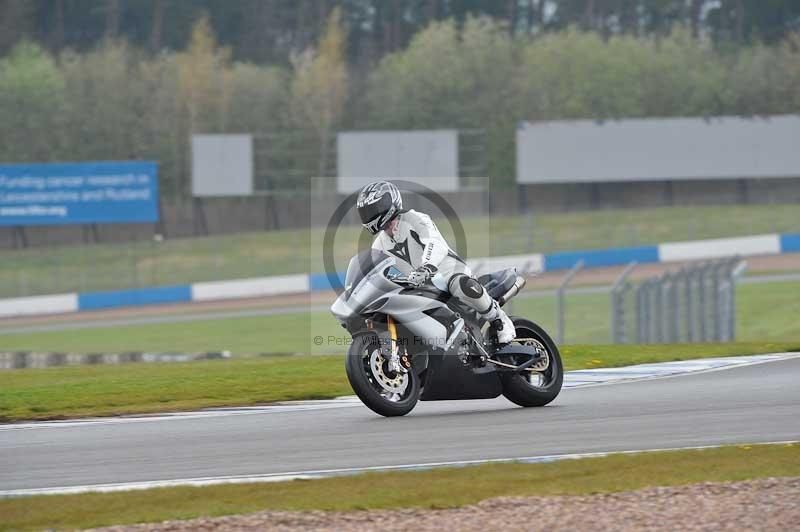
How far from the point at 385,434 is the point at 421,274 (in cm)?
124

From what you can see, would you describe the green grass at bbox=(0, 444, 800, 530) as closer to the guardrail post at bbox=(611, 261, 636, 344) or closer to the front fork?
the front fork

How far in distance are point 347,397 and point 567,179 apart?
48344 mm

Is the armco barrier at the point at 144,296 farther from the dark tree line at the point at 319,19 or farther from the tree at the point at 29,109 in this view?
the dark tree line at the point at 319,19

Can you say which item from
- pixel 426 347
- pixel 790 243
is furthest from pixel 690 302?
pixel 790 243

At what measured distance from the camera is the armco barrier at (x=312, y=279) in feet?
143

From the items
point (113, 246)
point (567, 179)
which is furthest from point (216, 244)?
point (567, 179)

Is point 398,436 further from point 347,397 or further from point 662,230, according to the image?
point 662,230

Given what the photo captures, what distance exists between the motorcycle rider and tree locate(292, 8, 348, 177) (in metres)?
55.3

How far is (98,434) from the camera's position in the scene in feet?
33.7

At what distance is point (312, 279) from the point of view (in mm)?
43750

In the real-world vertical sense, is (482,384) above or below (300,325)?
above

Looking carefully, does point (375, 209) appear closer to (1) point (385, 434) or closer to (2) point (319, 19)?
(1) point (385, 434)

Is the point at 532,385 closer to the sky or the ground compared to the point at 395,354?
closer to the ground

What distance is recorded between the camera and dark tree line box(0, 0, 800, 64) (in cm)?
7125
